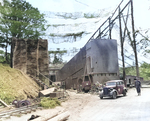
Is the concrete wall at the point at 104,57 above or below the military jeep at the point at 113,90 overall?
above

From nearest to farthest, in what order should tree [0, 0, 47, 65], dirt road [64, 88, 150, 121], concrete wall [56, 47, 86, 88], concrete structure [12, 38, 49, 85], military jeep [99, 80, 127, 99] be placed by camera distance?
dirt road [64, 88, 150, 121] → military jeep [99, 80, 127, 99] → concrete structure [12, 38, 49, 85] → tree [0, 0, 47, 65] → concrete wall [56, 47, 86, 88]

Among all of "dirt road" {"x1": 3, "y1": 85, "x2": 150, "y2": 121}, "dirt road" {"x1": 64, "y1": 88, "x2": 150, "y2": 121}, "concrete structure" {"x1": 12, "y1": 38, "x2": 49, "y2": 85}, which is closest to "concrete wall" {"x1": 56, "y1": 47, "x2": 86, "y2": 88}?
"concrete structure" {"x1": 12, "y1": 38, "x2": 49, "y2": 85}

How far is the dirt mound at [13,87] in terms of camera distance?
43.2 ft

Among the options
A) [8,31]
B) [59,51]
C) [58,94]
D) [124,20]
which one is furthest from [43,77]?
[59,51]

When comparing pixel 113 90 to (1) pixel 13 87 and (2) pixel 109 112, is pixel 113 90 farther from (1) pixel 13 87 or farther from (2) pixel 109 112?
(1) pixel 13 87

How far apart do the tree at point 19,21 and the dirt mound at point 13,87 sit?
1162 centimetres

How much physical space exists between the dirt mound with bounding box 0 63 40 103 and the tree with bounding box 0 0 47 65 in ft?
38.1

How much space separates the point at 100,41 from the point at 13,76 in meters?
17.9

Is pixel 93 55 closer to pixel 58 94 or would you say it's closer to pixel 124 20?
pixel 124 20

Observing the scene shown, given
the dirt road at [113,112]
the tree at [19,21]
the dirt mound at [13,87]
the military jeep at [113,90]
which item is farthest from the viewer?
the tree at [19,21]

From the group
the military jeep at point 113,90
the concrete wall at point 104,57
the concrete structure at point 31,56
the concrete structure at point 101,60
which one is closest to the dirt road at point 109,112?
the military jeep at point 113,90

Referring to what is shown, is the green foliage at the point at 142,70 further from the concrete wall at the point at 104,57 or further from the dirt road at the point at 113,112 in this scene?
the dirt road at the point at 113,112

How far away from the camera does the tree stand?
2631cm

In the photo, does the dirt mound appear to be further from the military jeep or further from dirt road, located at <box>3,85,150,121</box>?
the military jeep
